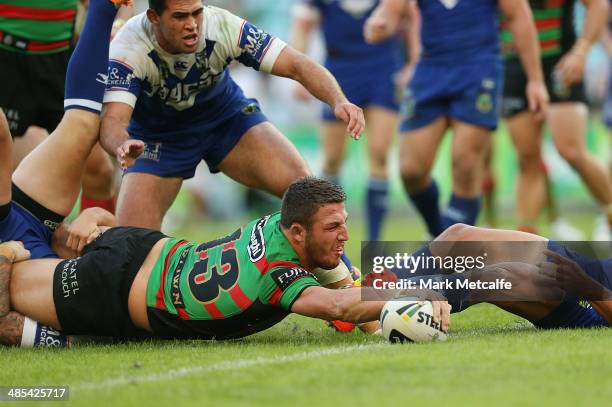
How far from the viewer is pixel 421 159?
30.3 ft

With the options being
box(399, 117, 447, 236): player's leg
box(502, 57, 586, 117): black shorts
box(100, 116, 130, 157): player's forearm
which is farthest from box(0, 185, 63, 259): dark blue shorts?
box(502, 57, 586, 117): black shorts

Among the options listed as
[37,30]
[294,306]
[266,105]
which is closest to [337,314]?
[294,306]

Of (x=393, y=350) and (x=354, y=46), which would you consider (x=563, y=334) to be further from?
(x=354, y=46)

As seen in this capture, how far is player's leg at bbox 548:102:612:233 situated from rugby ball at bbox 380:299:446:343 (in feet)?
16.1

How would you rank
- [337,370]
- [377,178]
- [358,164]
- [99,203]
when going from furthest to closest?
[358,164] → [377,178] → [99,203] → [337,370]

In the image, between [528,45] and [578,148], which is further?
[578,148]

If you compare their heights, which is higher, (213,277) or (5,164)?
(5,164)

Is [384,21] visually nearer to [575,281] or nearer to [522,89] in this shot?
[522,89]

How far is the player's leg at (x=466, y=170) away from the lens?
351 inches

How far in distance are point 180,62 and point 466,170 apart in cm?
295

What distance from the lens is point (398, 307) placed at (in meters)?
5.30

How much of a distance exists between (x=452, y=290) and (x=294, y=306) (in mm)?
785

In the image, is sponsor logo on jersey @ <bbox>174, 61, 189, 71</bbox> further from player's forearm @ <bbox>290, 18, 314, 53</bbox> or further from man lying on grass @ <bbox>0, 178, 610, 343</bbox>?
player's forearm @ <bbox>290, 18, 314, 53</bbox>

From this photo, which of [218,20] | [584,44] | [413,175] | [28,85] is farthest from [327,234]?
[584,44]
